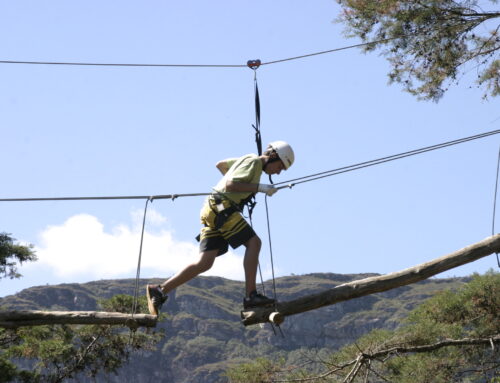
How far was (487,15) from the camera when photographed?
9.91 meters

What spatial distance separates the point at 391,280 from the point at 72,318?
2470 mm

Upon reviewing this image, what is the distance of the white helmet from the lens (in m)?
6.22

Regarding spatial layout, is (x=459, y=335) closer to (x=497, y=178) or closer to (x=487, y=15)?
(x=487, y=15)

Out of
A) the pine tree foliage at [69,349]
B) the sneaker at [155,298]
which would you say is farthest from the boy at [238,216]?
the pine tree foliage at [69,349]

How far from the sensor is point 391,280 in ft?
21.1

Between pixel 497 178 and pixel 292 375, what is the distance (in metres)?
6.81

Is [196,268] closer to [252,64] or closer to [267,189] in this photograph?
[267,189]

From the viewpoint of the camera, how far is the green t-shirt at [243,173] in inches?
244

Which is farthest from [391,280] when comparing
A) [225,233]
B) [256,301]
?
[225,233]

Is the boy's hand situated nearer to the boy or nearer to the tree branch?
the boy

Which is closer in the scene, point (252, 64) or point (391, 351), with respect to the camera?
point (252, 64)

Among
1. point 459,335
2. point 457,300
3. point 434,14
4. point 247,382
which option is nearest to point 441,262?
point 434,14

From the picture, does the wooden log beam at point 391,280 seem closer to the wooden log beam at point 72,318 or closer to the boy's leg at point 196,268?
the boy's leg at point 196,268

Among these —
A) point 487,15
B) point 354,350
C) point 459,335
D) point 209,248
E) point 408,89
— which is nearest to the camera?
point 209,248
